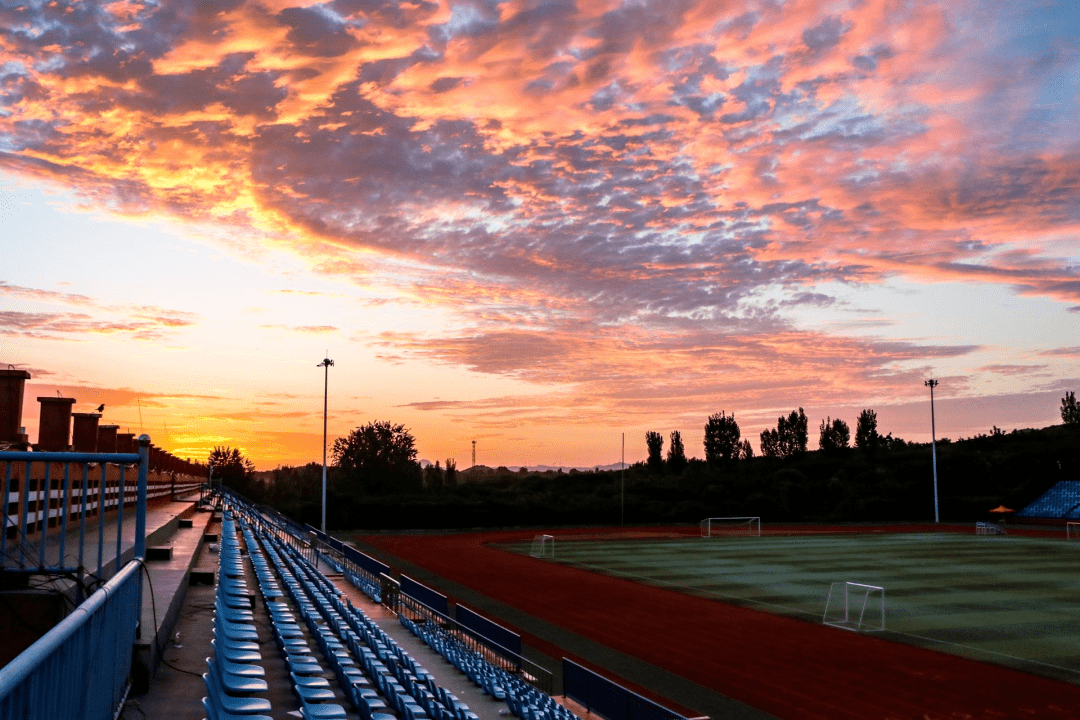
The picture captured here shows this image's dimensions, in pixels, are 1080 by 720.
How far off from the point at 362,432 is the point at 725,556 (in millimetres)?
71629

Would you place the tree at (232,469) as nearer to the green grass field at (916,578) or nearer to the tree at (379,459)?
the tree at (379,459)

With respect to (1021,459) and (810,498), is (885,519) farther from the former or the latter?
(1021,459)

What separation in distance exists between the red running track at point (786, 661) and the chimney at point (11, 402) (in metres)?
13.3

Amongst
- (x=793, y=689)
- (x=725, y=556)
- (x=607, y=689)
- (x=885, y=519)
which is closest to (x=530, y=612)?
(x=793, y=689)

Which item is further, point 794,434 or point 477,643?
point 794,434

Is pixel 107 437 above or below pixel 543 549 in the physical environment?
above

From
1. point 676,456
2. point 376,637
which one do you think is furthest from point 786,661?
point 676,456

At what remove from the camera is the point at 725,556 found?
1857 inches

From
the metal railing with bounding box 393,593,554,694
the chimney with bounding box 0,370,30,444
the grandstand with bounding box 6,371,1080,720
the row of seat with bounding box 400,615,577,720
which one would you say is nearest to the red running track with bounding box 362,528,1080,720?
the grandstand with bounding box 6,371,1080,720

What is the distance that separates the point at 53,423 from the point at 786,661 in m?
16.3

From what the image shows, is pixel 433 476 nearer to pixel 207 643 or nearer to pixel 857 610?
pixel 857 610

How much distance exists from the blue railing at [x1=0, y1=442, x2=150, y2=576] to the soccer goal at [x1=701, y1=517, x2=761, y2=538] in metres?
52.2

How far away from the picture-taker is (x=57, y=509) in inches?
543

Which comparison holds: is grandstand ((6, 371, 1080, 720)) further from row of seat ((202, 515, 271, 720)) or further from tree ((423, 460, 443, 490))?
tree ((423, 460, 443, 490))
